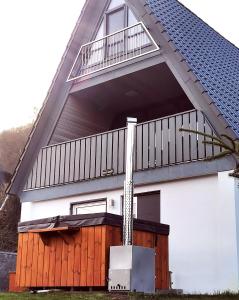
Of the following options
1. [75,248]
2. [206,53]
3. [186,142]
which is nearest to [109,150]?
[186,142]

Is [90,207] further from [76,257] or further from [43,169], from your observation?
[76,257]

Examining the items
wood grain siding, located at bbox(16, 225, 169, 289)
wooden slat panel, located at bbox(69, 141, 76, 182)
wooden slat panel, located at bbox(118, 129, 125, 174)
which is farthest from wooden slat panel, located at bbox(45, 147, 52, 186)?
wood grain siding, located at bbox(16, 225, 169, 289)

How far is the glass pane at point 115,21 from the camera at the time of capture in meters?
15.5

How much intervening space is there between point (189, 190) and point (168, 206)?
26.4 inches

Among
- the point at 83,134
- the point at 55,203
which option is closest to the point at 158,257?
the point at 55,203

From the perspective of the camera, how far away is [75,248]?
930 cm

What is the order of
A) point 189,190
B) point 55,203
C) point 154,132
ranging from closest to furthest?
point 189,190
point 154,132
point 55,203

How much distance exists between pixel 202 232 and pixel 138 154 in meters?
2.66

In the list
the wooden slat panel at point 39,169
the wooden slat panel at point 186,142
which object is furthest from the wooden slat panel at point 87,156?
the wooden slat panel at point 186,142

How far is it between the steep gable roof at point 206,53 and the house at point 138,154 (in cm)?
4

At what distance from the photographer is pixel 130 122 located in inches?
379

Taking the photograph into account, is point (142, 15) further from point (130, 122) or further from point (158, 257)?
point (158, 257)

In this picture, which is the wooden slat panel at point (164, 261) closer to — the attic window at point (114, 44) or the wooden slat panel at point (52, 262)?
the wooden slat panel at point (52, 262)

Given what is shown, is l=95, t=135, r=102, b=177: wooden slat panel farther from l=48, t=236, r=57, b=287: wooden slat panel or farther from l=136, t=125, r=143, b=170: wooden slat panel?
l=48, t=236, r=57, b=287: wooden slat panel
